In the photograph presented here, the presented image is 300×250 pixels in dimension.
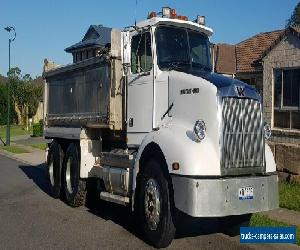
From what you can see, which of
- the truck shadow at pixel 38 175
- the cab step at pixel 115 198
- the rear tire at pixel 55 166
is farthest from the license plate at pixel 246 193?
the truck shadow at pixel 38 175

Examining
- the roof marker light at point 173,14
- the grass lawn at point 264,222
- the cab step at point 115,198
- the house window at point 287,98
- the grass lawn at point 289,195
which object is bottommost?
the grass lawn at point 264,222

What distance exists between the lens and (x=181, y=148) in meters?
6.85

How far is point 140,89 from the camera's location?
845 cm

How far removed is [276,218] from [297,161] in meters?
3.33

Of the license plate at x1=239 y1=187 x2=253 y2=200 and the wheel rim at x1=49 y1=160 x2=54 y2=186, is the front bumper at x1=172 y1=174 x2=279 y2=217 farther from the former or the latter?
the wheel rim at x1=49 y1=160 x2=54 y2=186

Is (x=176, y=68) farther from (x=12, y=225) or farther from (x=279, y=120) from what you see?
(x=279, y=120)

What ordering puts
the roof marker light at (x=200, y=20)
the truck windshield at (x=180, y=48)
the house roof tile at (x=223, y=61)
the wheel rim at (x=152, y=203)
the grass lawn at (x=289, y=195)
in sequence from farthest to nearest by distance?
the house roof tile at (x=223, y=61), the grass lawn at (x=289, y=195), the roof marker light at (x=200, y=20), the truck windshield at (x=180, y=48), the wheel rim at (x=152, y=203)

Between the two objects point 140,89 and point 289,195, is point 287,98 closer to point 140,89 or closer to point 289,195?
point 289,195

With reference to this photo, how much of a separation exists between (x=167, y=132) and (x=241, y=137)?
43.2 inches

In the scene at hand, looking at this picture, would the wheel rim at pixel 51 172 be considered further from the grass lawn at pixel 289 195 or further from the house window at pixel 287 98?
the house window at pixel 287 98

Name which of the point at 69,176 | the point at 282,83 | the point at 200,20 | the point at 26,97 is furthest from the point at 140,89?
the point at 26,97

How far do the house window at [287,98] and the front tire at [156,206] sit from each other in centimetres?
1208

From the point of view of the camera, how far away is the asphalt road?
24.1 ft

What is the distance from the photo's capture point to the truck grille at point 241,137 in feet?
23.0
